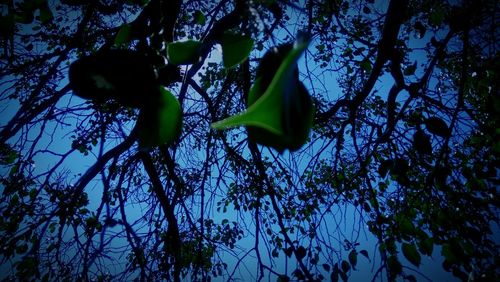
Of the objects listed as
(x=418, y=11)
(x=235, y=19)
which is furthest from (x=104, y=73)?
(x=418, y=11)

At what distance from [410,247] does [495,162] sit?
6.03ft

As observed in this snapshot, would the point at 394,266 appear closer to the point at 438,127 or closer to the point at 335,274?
the point at 335,274

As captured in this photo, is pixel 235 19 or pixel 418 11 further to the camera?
pixel 418 11

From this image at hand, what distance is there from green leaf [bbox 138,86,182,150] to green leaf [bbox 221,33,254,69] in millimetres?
147

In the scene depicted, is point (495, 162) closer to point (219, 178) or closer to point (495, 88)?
point (495, 88)

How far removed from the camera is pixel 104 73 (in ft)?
1.58

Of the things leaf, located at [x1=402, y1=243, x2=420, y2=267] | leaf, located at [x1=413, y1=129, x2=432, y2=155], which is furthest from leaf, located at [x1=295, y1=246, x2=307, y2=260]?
leaf, located at [x1=413, y1=129, x2=432, y2=155]

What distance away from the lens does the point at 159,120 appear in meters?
0.50

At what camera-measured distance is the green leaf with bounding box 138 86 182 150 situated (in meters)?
0.50

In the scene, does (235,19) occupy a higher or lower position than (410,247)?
higher

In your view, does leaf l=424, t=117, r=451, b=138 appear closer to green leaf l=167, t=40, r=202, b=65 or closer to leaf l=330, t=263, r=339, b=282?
green leaf l=167, t=40, r=202, b=65

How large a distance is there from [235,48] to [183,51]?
0.11 m

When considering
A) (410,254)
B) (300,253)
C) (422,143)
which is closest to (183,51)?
(422,143)

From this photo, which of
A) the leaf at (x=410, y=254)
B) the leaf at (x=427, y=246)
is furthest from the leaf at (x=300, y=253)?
the leaf at (x=410, y=254)
